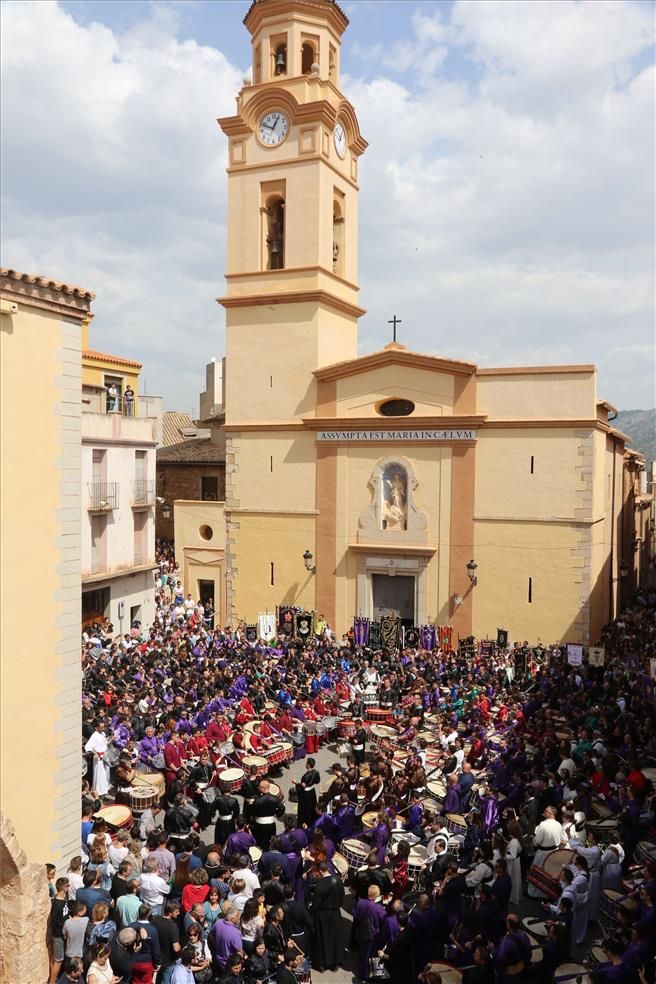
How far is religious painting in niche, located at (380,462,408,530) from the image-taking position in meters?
26.4

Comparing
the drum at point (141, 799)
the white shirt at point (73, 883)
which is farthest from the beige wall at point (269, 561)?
the white shirt at point (73, 883)

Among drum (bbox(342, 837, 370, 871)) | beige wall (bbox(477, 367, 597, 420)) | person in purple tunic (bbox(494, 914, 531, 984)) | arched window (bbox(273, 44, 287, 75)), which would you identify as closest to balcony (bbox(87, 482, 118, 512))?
beige wall (bbox(477, 367, 597, 420))

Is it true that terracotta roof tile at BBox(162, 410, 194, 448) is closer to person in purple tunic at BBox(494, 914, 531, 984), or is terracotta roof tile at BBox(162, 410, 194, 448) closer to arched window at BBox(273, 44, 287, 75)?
arched window at BBox(273, 44, 287, 75)

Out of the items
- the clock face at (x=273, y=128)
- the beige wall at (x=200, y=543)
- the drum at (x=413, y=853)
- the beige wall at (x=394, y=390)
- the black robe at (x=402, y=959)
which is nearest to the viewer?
the black robe at (x=402, y=959)

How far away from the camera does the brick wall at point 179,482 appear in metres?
36.7

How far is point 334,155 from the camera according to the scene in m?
28.3

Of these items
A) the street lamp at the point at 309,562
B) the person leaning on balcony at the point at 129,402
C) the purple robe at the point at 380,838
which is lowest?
the purple robe at the point at 380,838

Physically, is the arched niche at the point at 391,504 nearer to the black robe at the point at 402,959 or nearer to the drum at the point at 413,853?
the drum at the point at 413,853

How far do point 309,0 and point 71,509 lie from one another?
2404 centimetres

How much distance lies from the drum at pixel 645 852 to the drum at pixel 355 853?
3.67m

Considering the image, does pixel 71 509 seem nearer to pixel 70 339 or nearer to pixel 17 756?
pixel 70 339

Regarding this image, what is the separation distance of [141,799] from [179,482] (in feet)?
83.8

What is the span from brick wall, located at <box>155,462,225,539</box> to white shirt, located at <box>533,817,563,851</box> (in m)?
27.0

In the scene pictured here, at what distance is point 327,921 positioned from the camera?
951cm
